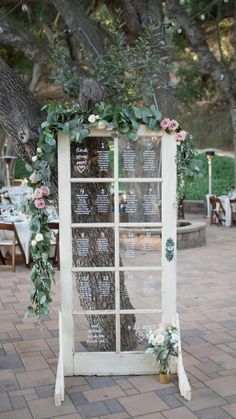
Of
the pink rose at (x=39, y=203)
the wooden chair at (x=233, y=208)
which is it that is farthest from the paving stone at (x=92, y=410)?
the wooden chair at (x=233, y=208)

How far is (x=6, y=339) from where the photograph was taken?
15.7ft

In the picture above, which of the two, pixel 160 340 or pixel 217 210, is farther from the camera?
pixel 217 210

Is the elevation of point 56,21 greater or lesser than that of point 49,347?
greater

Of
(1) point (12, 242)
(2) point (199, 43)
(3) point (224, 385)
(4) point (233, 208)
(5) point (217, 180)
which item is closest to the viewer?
(3) point (224, 385)

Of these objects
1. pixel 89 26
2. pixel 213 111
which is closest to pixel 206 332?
pixel 89 26

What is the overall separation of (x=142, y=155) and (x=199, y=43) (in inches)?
349

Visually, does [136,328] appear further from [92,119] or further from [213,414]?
[92,119]

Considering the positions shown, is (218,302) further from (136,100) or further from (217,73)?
(217,73)

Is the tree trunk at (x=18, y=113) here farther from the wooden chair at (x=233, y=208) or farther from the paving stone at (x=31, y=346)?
the wooden chair at (x=233, y=208)

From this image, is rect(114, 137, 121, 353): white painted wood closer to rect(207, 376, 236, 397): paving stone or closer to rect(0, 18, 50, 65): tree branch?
rect(207, 376, 236, 397): paving stone

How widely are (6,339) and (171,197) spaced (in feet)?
7.24

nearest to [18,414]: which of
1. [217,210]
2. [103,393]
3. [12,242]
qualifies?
[103,393]

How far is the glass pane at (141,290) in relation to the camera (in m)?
3.79

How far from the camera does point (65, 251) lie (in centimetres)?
369
